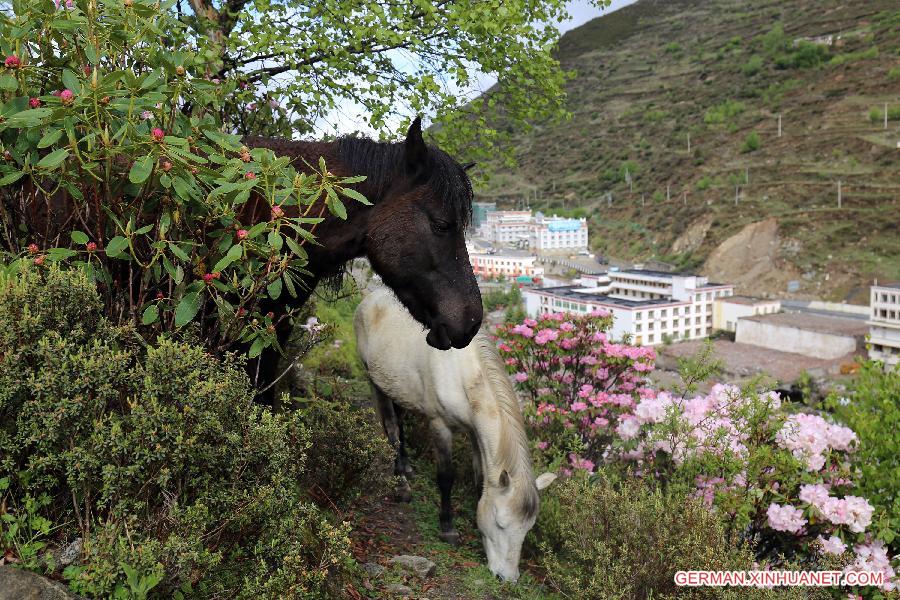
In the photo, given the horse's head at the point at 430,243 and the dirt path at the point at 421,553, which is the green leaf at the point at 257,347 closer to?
the horse's head at the point at 430,243

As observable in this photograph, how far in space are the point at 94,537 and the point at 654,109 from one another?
129m

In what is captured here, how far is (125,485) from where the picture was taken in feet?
6.18

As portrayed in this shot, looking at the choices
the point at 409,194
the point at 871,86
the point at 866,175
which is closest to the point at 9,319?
the point at 409,194

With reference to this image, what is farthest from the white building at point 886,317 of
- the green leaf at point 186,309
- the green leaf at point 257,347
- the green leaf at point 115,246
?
the green leaf at point 115,246

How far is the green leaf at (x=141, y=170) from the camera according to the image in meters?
1.98

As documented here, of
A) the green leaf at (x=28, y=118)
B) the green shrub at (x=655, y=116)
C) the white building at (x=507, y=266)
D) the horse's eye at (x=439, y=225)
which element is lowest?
the white building at (x=507, y=266)

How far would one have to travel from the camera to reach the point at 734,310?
163 ft

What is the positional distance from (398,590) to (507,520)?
0.98m

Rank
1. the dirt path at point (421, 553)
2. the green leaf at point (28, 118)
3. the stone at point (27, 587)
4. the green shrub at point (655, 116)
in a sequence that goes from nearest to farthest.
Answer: the stone at point (27, 587)
the green leaf at point (28, 118)
the dirt path at point (421, 553)
the green shrub at point (655, 116)

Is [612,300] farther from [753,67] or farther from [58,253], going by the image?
[753,67]

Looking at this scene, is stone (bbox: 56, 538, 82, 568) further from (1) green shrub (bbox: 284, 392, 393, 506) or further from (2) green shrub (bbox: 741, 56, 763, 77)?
(2) green shrub (bbox: 741, 56, 763, 77)

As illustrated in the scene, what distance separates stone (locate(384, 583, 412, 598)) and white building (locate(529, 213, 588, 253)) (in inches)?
3455

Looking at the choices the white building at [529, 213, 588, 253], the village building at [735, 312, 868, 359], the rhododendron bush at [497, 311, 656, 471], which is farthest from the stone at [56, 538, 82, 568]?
the white building at [529, 213, 588, 253]

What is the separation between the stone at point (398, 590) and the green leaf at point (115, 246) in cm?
237
